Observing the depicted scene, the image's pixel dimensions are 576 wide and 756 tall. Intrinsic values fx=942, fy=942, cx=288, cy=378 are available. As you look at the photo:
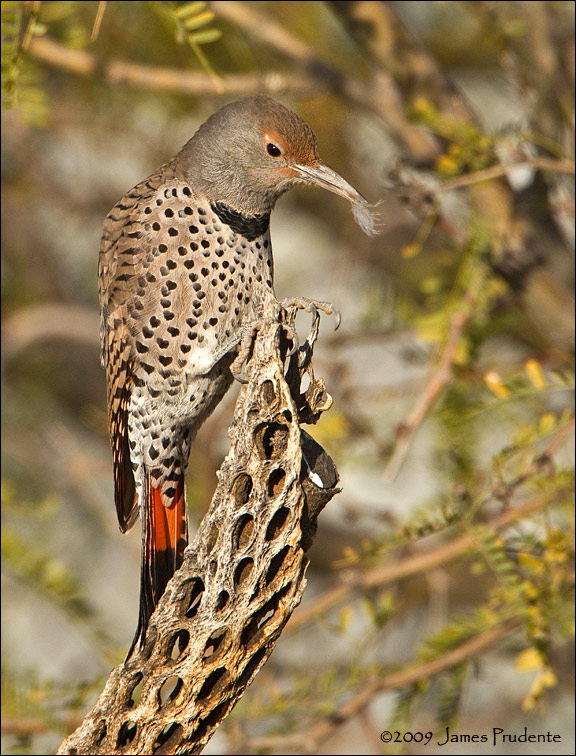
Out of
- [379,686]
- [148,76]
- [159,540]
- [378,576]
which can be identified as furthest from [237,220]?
[379,686]

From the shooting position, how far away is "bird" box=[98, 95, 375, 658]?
249cm

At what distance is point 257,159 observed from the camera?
2.54 m

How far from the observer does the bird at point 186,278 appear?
8.16 feet

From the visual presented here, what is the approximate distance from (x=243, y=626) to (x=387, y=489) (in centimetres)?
472

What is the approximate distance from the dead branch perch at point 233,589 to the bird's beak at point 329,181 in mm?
718

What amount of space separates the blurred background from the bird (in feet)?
0.83

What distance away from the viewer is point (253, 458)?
1.77 m

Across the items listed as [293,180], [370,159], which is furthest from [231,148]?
[370,159]

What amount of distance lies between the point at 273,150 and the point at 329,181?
183mm

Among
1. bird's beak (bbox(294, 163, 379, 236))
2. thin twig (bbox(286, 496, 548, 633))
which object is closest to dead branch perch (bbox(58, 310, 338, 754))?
bird's beak (bbox(294, 163, 379, 236))

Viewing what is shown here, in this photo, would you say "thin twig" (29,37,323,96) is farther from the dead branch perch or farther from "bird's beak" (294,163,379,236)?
the dead branch perch

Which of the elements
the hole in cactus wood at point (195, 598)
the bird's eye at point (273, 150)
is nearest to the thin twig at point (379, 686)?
the hole in cactus wood at point (195, 598)

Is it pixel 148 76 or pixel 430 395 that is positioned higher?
pixel 148 76

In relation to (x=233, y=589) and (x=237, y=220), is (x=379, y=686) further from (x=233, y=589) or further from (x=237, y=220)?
(x=237, y=220)
